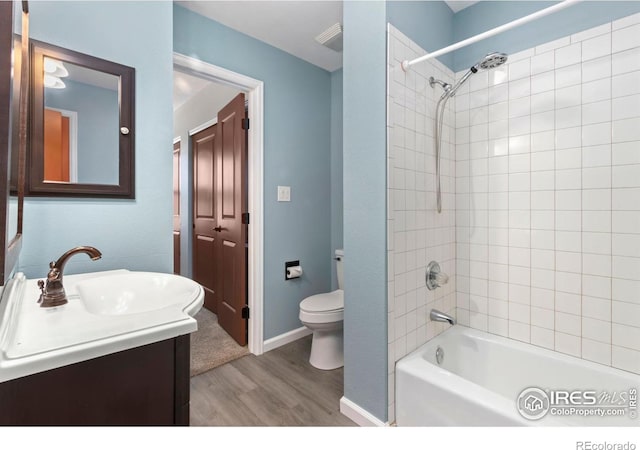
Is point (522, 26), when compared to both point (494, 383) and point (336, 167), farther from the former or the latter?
point (494, 383)

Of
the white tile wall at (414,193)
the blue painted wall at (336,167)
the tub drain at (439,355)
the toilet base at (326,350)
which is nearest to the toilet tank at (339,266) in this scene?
the blue painted wall at (336,167)

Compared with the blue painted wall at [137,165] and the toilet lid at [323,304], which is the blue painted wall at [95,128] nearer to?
the blue painted wall at [137,165]

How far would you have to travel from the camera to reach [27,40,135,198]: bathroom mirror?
1.19 m

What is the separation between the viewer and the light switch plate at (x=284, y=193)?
2.28m

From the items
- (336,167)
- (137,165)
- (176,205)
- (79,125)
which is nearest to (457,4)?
(336,167)

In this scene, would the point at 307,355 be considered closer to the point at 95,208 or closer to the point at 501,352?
the point at 501,352

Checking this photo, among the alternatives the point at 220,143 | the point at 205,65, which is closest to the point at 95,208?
the point at 205,65

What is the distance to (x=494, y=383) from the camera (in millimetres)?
1550

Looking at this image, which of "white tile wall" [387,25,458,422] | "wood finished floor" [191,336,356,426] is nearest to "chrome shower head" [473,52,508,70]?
"white tile wall" [387,25,458,422]

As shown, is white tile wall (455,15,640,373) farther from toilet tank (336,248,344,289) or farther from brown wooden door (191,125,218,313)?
brown wooden door (191,125,218,313)

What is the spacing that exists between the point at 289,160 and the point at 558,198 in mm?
1743

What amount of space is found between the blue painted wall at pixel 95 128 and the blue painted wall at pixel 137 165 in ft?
0.32

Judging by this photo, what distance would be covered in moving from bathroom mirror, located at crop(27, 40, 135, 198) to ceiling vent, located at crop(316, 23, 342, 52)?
1.27 metres

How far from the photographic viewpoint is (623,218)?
1.29m
